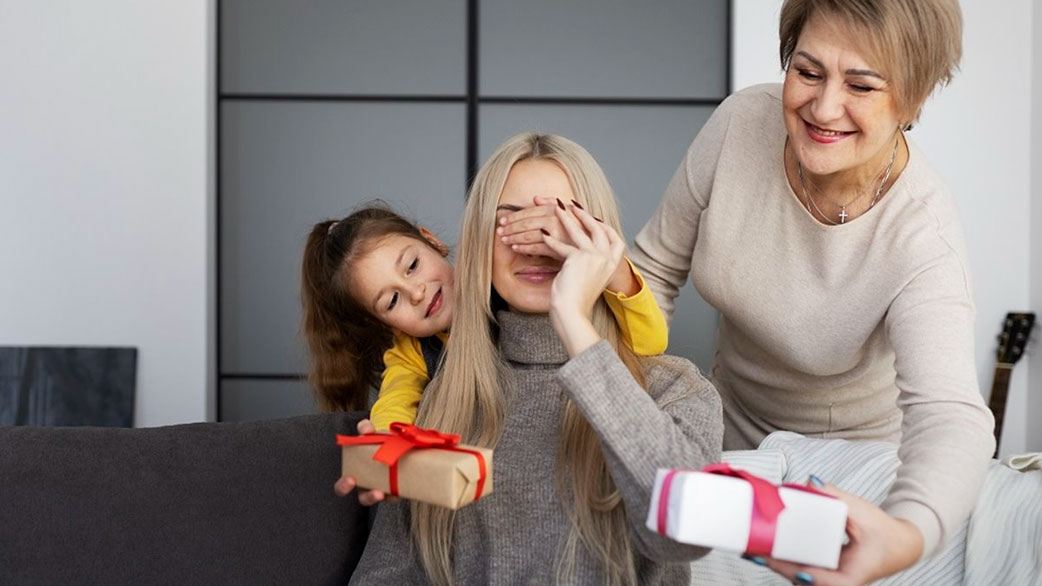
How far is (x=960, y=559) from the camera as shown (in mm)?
1486

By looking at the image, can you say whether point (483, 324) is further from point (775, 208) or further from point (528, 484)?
point (775, 208)

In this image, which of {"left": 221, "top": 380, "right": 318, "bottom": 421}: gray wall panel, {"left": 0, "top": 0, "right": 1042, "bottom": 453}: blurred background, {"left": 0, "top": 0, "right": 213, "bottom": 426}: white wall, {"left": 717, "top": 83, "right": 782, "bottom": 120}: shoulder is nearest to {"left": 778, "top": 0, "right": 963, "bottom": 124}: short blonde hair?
{"left": 717, "top": 83, "right": 782, "bottom": 120}: shoulder

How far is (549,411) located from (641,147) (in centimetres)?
225

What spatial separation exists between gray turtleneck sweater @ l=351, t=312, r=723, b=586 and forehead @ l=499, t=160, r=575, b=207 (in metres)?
0.17

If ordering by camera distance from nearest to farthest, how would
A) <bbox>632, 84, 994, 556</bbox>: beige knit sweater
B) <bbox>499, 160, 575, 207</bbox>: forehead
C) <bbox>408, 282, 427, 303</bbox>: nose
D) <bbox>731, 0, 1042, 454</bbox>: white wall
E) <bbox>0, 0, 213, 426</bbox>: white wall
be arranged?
<bbox>632, 84, 994, 556</bbox>: beige knit sweater < <bbox>499, 160, 575, 207</bbox>: forehead < <bbox>408, 282, 427, 303</bbox>: nose < <bbox>0, 0, 213, 426</bbox>: white wall < <bbox>731, 0, 1042, 454</bbox>: white wall

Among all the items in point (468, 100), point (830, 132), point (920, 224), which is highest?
point (468, 100)

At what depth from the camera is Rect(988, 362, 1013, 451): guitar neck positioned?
3494mm

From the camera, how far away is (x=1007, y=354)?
3.51 m

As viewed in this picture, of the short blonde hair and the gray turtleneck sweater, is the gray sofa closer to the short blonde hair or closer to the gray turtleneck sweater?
the gray turtleneck sweater

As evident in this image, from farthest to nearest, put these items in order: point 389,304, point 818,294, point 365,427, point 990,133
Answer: point 990,133, point 389,304, point 818,294, point 365,427

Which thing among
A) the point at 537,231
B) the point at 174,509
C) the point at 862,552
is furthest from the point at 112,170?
the point at 862,552

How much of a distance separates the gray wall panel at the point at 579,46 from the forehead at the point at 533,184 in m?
2.11

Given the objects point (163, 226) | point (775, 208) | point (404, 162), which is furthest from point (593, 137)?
point (775, 208)

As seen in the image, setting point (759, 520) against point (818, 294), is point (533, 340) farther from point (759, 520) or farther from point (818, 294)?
point (759, 520)
